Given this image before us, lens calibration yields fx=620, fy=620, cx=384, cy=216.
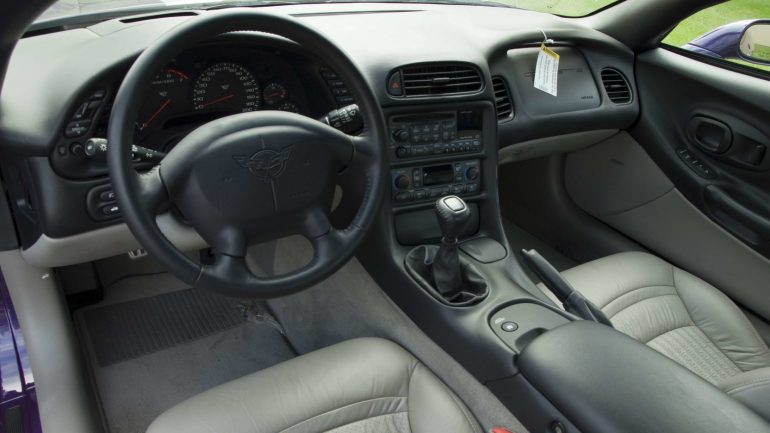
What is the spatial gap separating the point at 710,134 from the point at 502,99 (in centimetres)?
75

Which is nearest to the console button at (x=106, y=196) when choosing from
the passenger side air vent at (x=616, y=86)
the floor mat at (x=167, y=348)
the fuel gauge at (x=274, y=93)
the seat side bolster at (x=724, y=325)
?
the fuel gauge at (x=274, y=93)

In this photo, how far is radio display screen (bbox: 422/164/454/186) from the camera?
1683 millimetres

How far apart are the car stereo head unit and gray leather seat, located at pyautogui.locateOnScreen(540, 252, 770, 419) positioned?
493mm

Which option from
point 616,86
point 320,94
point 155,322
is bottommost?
point 155,322

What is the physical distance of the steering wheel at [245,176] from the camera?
0.98 meters

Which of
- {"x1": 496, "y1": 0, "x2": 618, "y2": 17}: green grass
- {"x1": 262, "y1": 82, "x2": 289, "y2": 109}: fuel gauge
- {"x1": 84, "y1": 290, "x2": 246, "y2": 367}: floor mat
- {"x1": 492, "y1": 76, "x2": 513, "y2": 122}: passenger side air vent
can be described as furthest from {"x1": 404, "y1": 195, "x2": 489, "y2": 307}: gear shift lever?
{"x1": 496, "y1": 0, "x2": 618, "y2": 17}: green grass

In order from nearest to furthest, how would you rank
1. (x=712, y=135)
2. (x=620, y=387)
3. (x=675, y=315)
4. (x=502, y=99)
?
(x=620, y=387), (x=675, y=315), (x=502, y=99), (x=712, y=135)

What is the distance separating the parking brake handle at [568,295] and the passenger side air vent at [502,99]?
26.1 inches

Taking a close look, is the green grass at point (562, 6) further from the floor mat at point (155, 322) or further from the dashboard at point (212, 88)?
the floor mat at point (155, 322)

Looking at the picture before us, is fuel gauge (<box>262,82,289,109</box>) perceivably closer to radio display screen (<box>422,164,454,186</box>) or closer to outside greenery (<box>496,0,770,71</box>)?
radio display screen (<box>422,164,454,186</box>)

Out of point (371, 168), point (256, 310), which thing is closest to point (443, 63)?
point (371, 168)

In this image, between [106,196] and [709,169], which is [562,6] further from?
[106,196]

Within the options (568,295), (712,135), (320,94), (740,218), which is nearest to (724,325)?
(740,218)

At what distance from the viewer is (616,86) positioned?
89.2 inches
